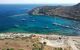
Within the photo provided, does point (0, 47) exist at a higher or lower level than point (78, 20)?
higher

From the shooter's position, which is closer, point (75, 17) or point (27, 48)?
point (27, 48)

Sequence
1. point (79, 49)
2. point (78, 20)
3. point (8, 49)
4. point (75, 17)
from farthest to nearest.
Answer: point (75, 17) → point (78, 20) → point (79, 49) → point (8, 49)

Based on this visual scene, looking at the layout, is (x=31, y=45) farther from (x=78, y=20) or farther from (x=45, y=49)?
(x=78, y=20)

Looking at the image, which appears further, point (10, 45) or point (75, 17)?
point (75, 17)

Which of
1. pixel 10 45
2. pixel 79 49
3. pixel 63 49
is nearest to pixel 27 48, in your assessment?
pixel 10 45

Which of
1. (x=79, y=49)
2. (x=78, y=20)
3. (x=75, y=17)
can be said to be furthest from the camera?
(x=75, y=17)

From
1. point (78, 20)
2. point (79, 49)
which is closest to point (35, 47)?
point (79, 49)

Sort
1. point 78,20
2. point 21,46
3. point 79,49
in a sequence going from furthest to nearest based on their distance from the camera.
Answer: point 78,20, point 79,49, point 21,46

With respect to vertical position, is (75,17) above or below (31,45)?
below

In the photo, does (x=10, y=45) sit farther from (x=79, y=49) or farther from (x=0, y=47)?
(x=79, y=49)
